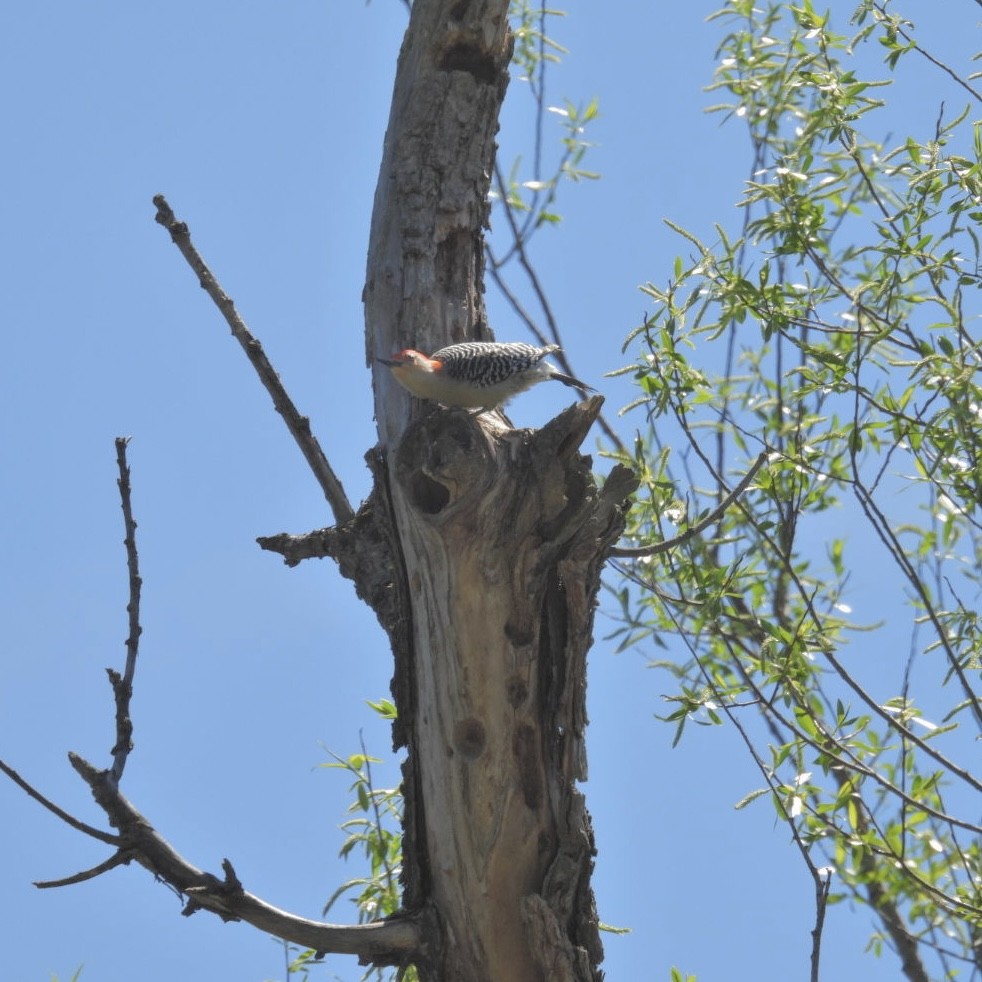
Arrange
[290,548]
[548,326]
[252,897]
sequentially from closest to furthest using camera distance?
[252,897] < [290,548] < [548,326]

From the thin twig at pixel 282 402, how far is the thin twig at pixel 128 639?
1287mm

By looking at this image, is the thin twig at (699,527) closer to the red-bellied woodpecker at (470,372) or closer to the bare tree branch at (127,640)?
the red-bellied woodpecker at (470,372)

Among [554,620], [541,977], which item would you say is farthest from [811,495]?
[541,977]

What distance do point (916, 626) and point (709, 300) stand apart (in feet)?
4.84

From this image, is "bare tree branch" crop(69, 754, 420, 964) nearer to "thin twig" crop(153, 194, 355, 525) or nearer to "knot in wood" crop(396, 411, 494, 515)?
"knot in wood" crop(396, 411, 494, 515)

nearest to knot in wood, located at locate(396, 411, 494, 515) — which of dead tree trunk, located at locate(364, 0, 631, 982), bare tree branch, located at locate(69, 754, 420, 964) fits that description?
dead tree trunk, located at locate(364, 0, 631, 982)

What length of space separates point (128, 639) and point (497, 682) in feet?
3.36

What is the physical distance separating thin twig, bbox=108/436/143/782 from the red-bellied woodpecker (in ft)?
3.99

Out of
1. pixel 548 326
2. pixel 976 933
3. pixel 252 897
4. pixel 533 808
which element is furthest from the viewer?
pixel 548 326

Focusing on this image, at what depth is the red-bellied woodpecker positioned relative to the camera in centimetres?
413

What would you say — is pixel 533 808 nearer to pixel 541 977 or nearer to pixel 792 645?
pixel 541 977

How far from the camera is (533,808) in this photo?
3.53m

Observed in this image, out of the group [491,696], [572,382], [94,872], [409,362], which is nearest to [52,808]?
[94,872]

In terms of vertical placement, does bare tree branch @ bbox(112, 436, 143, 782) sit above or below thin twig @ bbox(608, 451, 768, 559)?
below
